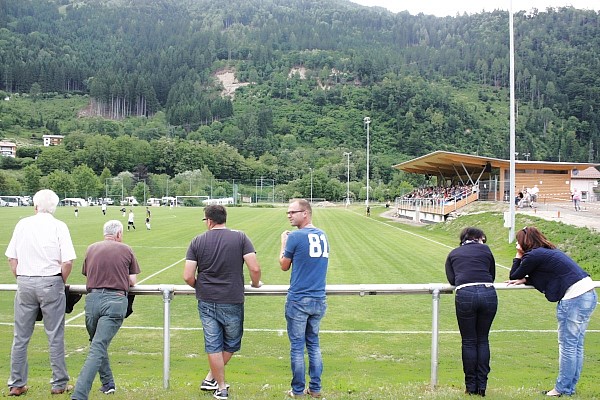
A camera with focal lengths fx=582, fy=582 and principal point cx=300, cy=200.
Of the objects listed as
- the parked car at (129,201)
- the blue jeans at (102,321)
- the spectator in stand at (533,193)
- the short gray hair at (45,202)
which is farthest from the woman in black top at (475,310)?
the parked car at (129,201)

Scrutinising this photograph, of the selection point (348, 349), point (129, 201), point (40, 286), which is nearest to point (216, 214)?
point (40, 286)

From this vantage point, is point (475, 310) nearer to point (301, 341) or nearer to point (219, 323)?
point (301, 341)

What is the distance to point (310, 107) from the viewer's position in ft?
645

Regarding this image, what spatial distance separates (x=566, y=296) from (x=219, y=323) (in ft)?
10.8

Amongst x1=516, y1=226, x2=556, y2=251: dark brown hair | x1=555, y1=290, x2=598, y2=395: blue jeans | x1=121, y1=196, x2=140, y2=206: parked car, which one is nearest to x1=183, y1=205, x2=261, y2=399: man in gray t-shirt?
x1=516, y1=226, x2=556, y2=251: dark brown hair

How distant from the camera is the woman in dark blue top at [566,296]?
549 cm

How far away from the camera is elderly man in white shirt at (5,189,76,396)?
5355mm

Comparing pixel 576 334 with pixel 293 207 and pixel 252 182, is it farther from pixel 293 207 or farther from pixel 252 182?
pixel 252 182

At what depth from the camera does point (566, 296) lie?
5508 mm

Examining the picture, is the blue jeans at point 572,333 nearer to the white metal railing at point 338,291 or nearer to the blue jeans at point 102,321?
the white metal railing at point 338,291

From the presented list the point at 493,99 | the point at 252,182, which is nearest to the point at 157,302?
the point at 252,182

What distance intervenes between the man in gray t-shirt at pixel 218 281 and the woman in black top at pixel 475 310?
6.36ft

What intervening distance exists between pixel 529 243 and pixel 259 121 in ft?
581

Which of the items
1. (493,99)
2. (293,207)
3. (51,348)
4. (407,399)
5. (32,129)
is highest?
(493,99)
